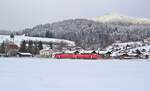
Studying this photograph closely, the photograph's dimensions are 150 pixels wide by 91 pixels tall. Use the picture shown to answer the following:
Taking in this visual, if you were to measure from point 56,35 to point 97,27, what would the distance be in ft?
77.4

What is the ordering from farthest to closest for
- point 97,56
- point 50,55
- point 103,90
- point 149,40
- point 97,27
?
point 97,27
point 149,40
point 50,55
point 97,56
point 103,90

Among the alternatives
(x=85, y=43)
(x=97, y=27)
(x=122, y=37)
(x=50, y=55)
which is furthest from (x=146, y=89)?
(x=97, y=27)

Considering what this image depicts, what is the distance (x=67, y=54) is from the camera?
9719 cm

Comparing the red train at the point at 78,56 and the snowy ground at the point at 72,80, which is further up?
the snowy ground at the point at 72,80

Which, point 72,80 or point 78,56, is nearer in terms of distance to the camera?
point 72,80

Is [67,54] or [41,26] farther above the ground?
[41,26]

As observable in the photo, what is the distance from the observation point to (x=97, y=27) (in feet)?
621

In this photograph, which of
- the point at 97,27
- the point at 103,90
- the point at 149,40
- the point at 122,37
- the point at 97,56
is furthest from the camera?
the point at 97,27

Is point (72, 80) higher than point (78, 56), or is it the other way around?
point (72, 80)

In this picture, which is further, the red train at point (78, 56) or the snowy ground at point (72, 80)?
the red train at point (78, 56)

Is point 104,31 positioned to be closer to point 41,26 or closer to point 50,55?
point 41,26

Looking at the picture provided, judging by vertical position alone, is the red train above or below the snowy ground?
below

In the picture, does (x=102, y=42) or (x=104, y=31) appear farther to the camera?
(x=104, y=31)

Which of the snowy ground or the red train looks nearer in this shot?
the snowy ground
